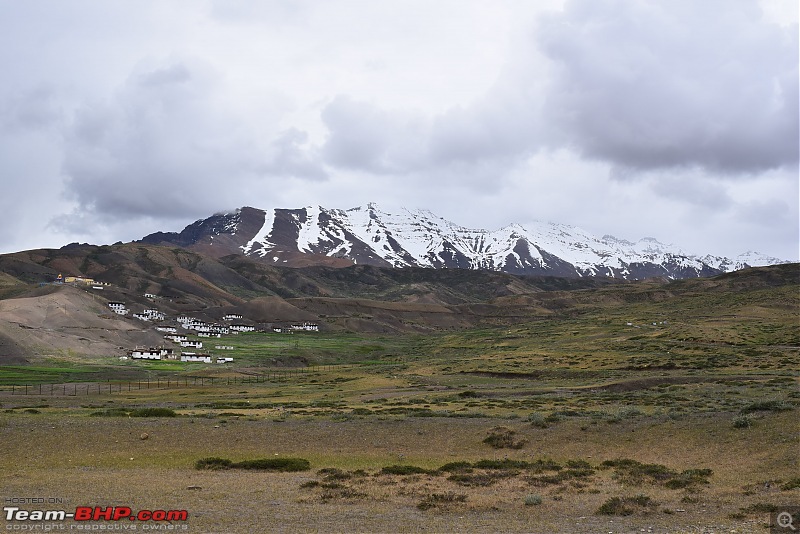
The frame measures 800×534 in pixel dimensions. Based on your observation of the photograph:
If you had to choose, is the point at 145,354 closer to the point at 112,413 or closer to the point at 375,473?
the point at 112,413

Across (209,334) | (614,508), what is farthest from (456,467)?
(209,334)

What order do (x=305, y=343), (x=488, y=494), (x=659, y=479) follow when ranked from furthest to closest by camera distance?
1. (x=305, y=343)
2. (x=659, y=479)
3. (x=488, y=494)

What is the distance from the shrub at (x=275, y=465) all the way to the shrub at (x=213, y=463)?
37cm

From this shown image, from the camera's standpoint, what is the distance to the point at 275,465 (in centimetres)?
2734

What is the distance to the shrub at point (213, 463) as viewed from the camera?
27.3 metres

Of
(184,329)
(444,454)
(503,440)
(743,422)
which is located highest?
(184,329)

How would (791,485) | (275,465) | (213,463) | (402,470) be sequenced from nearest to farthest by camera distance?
(791,485)
(402,470)
(275,465)
(213,463)

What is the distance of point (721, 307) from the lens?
15538cm

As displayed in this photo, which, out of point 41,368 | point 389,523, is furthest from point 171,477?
point 41,368

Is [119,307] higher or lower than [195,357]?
higher

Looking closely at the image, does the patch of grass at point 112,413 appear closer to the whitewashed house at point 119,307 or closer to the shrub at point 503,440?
the shrub at point 503,440

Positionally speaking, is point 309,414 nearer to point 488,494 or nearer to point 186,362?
A: point 488,494

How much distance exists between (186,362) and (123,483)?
97035mm

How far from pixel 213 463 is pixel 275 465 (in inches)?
113
